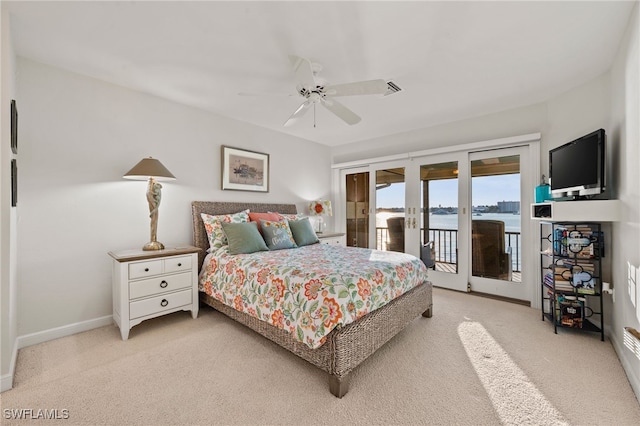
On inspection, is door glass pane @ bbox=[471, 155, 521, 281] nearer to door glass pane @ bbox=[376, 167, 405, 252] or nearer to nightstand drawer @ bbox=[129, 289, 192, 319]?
door glass pane @ bbox=[376, 167, 405, 252]

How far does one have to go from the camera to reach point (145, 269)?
2.48 metres

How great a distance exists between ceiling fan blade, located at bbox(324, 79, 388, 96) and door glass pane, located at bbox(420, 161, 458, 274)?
235 cm

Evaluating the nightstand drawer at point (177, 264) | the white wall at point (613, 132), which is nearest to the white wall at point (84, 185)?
the nightstand drawer at point (177, 264)

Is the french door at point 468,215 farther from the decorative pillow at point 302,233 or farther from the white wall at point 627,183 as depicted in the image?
the decorative pillow at point 302,233

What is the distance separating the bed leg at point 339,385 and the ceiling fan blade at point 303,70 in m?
2.13

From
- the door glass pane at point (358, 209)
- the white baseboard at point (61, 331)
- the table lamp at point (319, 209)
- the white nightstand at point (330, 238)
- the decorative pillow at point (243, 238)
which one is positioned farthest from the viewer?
the door glass pane at point (358, 209)

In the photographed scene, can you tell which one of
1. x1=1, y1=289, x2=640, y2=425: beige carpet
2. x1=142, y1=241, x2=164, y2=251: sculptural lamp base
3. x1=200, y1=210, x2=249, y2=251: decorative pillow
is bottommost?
x1=1, y1=289, x2=640, y2=425: beige carpet

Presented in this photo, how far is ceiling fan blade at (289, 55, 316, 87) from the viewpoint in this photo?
1.91 meters

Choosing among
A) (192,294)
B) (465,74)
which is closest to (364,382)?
(192,294)

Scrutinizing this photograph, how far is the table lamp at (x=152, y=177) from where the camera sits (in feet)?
8.45

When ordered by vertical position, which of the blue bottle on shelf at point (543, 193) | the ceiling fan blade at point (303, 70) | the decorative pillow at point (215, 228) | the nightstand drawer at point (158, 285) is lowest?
the nightstand drawer at point (158, 285)

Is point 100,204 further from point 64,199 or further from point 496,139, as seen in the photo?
point 496,139

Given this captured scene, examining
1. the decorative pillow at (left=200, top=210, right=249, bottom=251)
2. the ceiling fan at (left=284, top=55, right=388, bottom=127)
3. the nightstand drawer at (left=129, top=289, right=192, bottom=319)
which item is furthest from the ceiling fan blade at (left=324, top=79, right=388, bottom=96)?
the nightstand drawer at (left=129, top=289, right=192, bottom=319)

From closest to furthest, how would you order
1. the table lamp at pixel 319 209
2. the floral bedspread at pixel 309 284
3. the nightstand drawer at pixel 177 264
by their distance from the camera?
1. the floral bedspread at pixel 309 284
2. the nightstand drawer at pixel 177 264
3. the table lamp at pixel 319 209
